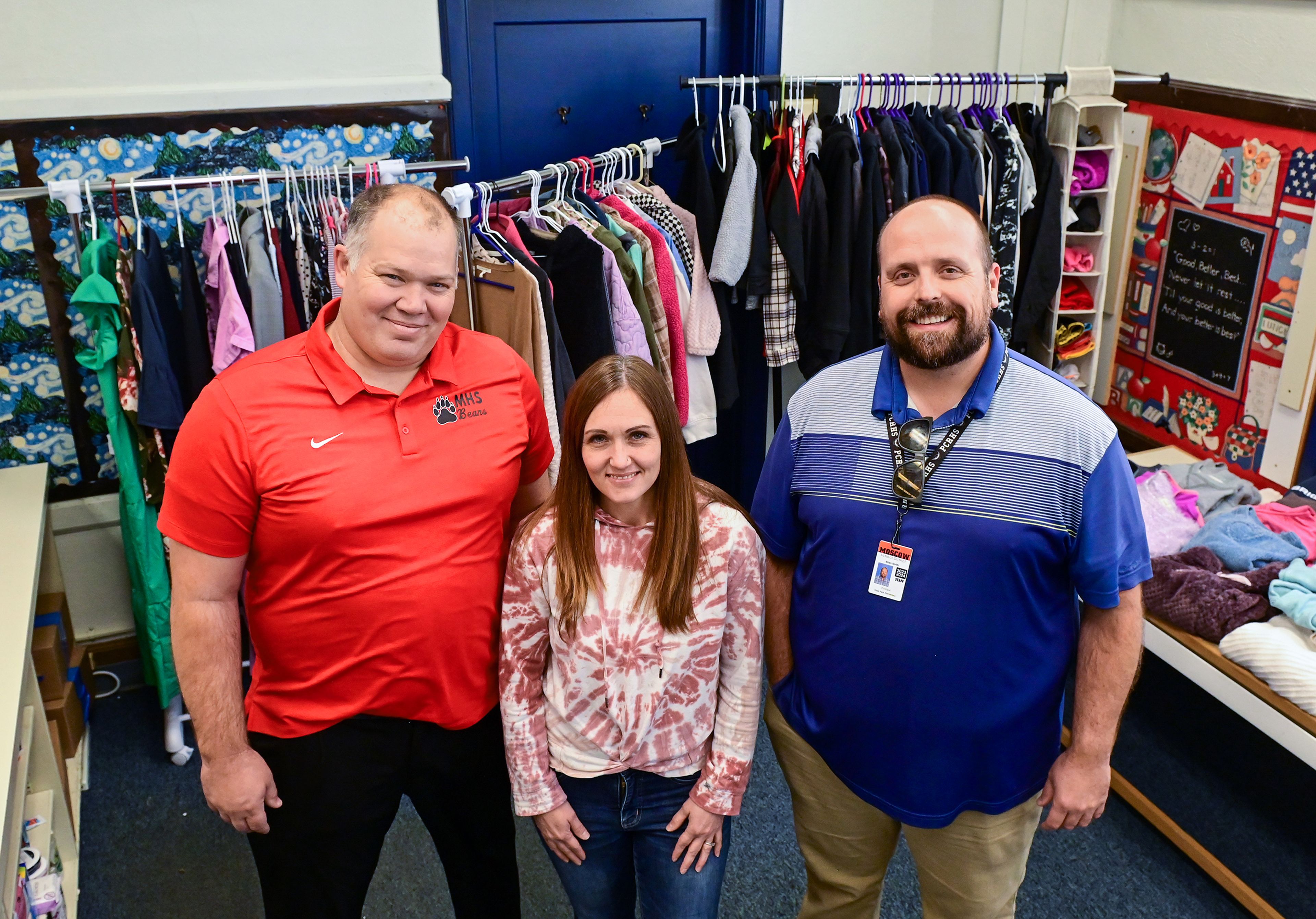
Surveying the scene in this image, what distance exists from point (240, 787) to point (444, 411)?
2.27 ft

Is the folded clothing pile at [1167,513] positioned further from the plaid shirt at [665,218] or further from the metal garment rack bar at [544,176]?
the metal garment rack bar at [544,176]

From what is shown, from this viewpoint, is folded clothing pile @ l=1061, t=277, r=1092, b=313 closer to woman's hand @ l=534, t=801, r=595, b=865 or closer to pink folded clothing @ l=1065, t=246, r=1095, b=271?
pink folded clothing @ l=1065, t=246, r=1095, b=271

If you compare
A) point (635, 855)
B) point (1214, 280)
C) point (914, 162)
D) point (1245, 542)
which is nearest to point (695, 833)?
point (635, 855)

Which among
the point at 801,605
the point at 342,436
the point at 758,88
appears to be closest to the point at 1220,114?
the point at 758,88

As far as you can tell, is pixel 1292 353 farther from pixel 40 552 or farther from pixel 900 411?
pixel 40 552

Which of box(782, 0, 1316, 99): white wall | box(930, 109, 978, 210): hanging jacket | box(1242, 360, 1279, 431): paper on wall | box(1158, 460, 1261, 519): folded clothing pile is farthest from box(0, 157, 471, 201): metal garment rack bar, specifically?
box(1242, 360, 1279, 431): paper on wall

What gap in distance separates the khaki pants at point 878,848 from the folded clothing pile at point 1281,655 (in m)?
0.90

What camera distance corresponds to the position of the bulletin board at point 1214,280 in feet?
10.6

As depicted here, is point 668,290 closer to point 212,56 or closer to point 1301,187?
point 212,56

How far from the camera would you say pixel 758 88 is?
3.82m

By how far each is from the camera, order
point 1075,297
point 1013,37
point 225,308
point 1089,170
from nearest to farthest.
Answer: point 225,308, point 1089,170, point 1075,297, point 1013,37

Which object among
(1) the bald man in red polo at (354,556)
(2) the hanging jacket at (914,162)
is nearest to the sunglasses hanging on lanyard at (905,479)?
(1) the bald man in red polo at (354,556)

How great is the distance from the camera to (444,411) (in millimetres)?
1814

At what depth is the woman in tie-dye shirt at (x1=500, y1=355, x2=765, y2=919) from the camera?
5.58 feet
